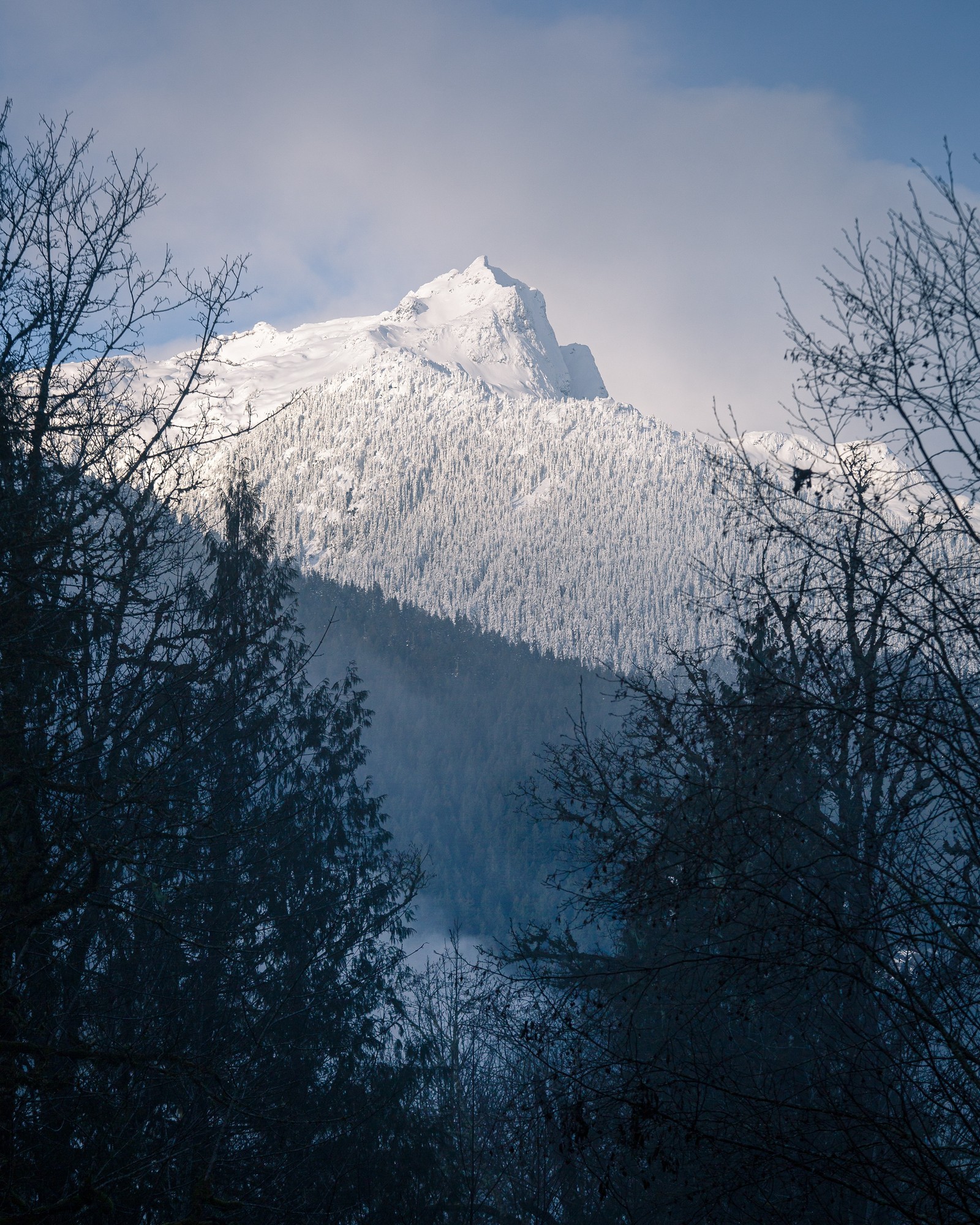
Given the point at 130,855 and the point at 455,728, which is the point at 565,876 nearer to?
the point at 130,855

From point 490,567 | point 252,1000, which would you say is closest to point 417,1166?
point 252,1000

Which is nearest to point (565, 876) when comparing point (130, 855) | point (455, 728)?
point (130, 855)

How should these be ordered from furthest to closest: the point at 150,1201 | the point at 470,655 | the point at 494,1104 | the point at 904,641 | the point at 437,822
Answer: the point at 470,655
the point at 437,822
the point at 494,1104
the point at 150,1201
the point at 904,641

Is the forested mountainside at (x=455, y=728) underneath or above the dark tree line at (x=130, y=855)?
above

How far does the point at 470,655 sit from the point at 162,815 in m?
86.3

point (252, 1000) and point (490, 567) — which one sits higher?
point (490, 567)

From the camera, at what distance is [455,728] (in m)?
77.4

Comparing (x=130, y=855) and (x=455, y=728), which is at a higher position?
(x=455, y=728)

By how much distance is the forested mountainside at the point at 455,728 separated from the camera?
53.9 m

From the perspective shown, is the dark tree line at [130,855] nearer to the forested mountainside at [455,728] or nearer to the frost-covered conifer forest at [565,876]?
the frost-covered conifer forest at [565,876]

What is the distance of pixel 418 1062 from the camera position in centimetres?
1327

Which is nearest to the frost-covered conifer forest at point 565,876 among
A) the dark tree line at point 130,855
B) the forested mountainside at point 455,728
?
the dark tree line at point 130,855

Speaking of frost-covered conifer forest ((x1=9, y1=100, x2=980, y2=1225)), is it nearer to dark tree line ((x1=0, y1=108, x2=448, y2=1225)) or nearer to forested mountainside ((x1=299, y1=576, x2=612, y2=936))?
dark tree line ((x1=0, y1=108, x2=448, y2=1225))

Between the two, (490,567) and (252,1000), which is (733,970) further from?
(490,567)
